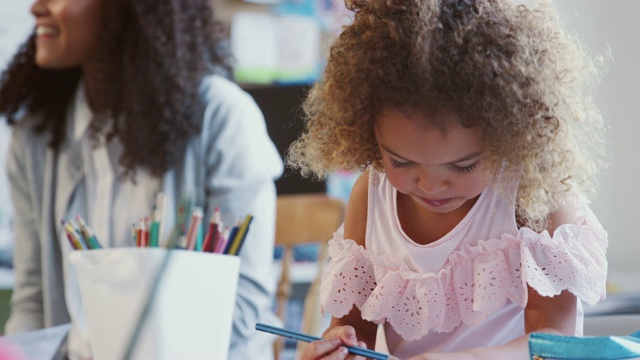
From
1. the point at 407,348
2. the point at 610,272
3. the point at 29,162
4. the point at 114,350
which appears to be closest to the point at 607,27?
the point at 610,272

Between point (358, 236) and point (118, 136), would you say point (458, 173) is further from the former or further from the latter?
point (118, 136)

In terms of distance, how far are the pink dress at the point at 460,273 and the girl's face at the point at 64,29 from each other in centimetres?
65

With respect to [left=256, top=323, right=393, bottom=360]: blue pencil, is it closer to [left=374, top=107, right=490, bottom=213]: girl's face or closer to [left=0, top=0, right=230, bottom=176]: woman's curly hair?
[left=374, top=107, right=490, bottom=213]: girl's face

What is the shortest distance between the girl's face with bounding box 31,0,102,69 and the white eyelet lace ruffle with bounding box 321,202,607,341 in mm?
659

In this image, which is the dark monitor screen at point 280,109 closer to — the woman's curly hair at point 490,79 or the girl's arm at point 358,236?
the girl's arm at point 358,236

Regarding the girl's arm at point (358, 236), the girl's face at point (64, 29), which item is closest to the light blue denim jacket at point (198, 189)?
the girl's face at point (64, 29)

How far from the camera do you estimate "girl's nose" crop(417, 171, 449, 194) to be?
0.54 metres

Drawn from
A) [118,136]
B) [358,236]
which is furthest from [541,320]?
[118,136]

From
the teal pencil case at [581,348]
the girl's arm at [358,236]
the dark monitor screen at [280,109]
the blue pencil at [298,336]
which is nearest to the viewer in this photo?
the teal pencil case at [581,348]

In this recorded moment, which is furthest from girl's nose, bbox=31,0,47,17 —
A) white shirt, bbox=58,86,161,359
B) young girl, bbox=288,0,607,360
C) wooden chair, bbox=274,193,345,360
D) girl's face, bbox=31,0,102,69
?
young girl, bbox=288,0,607,360

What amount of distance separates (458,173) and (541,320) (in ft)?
0.42

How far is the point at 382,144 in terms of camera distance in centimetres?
56

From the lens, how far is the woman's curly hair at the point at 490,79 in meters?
0.51

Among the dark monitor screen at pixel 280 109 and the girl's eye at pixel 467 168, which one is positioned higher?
the girl's eye at pixel 467 168
